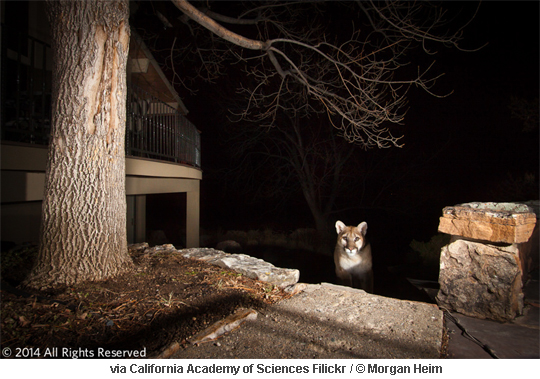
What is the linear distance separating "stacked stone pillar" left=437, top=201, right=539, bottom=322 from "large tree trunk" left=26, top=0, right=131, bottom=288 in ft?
11.6

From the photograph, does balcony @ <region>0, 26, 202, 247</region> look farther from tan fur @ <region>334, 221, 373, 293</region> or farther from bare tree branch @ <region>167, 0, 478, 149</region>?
tan fur @ <region>334, 221, 373, 293</region>

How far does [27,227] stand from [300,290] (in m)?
4.97

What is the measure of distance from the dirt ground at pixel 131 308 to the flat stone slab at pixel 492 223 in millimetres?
2004

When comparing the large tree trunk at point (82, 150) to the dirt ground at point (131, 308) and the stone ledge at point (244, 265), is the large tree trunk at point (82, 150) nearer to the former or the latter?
the dirt ground at point (131, 308)

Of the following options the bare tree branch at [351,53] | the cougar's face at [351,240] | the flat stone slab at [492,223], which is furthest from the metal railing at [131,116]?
the flat stone slab at [492,223]

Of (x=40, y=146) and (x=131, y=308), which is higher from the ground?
(x=40, y=146)

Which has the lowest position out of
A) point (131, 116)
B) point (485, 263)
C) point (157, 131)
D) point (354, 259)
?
point (354, 259)

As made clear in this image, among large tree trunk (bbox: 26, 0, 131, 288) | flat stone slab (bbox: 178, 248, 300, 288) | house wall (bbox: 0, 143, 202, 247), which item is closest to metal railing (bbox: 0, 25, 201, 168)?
house wall (bbox: 0, 143, 202, 247)

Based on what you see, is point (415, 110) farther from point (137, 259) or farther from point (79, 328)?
point (79, 328)

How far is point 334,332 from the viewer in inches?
96.9

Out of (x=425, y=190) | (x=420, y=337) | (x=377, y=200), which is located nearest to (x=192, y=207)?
(x=420, y=337)

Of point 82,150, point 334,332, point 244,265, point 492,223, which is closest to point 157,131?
point 82,150

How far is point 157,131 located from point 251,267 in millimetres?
4883

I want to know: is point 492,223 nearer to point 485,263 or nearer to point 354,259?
point 485,263
